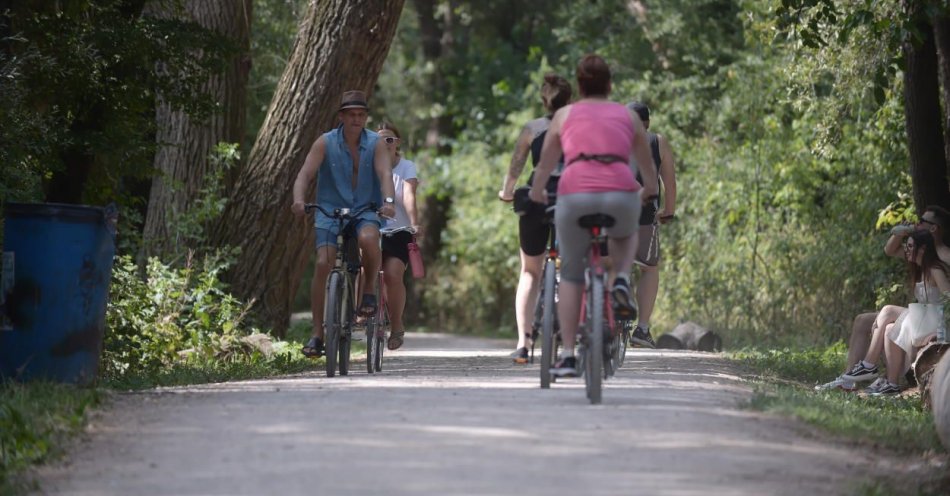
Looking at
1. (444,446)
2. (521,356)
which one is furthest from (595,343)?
(521,356)

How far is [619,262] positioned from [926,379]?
429cm

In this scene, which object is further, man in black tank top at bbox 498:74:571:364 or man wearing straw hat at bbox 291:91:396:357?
man wearing straw hat at bbox 291:91:396:357

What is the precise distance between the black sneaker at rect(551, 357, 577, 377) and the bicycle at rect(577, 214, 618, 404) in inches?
1.8

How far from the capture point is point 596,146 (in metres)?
9.32

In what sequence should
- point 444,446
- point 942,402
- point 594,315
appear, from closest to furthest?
point 444,446 → point 594,315 → point 942,402

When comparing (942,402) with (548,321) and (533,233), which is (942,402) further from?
(533,233)

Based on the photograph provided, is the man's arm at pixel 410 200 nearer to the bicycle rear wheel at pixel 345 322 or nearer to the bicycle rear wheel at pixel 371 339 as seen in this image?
the bicycle rear wheel at pixel 371 339

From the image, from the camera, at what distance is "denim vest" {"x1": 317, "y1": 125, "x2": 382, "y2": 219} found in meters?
12.1

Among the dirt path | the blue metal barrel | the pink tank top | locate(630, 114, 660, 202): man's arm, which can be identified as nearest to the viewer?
the dirt path

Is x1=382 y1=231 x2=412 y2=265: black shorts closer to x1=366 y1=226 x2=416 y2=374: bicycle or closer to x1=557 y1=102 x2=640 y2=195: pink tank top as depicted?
x1=366 y1=226 x2=416 y2=374: bicycle

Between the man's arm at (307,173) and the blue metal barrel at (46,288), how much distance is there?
1.64m

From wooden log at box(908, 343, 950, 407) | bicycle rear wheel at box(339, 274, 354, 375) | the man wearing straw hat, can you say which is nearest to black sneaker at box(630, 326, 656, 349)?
wooden log at box(908, 343, 950, 407)

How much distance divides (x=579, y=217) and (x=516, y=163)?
220 cm

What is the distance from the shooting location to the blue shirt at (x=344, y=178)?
12.1 meters
